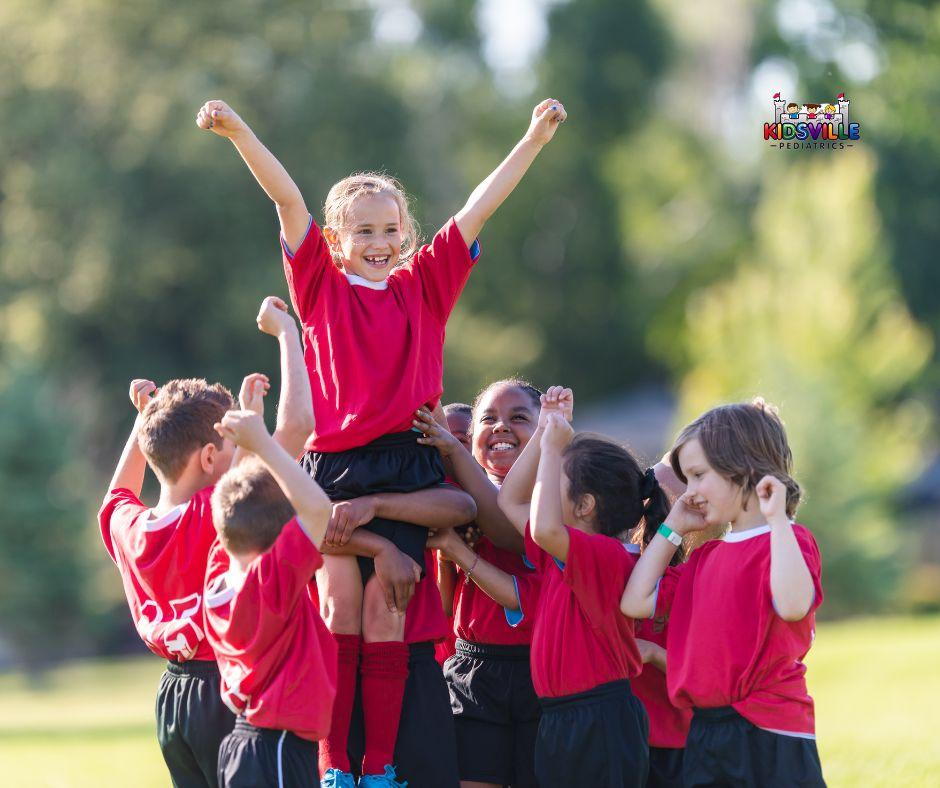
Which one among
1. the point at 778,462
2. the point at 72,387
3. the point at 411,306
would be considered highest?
the point at 72,387

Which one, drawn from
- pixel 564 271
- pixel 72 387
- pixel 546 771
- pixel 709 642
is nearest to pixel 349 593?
pixel 546 771

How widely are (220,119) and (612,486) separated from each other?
182 cm

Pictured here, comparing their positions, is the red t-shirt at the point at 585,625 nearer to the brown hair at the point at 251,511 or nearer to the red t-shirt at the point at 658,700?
the red t-shirt at the point at 658,700

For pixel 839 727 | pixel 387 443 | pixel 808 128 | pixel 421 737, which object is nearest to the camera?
pixel 421 737

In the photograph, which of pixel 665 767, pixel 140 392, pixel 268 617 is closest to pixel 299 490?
pixel 268 617

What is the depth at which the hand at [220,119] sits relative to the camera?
4438 mm

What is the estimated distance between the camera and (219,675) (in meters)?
4.52

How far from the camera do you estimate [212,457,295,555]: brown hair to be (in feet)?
13.4

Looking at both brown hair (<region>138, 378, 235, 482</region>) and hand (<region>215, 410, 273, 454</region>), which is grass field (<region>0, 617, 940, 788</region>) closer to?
brown hair (<region>138, 378, 235, 482</region>)

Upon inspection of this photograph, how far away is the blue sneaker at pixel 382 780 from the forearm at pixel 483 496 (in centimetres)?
96

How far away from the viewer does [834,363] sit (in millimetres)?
27859

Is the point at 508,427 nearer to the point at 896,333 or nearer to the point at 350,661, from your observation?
the point at 350,661

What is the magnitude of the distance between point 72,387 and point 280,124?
7757mm

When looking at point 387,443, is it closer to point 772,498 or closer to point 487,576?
point 487,576
